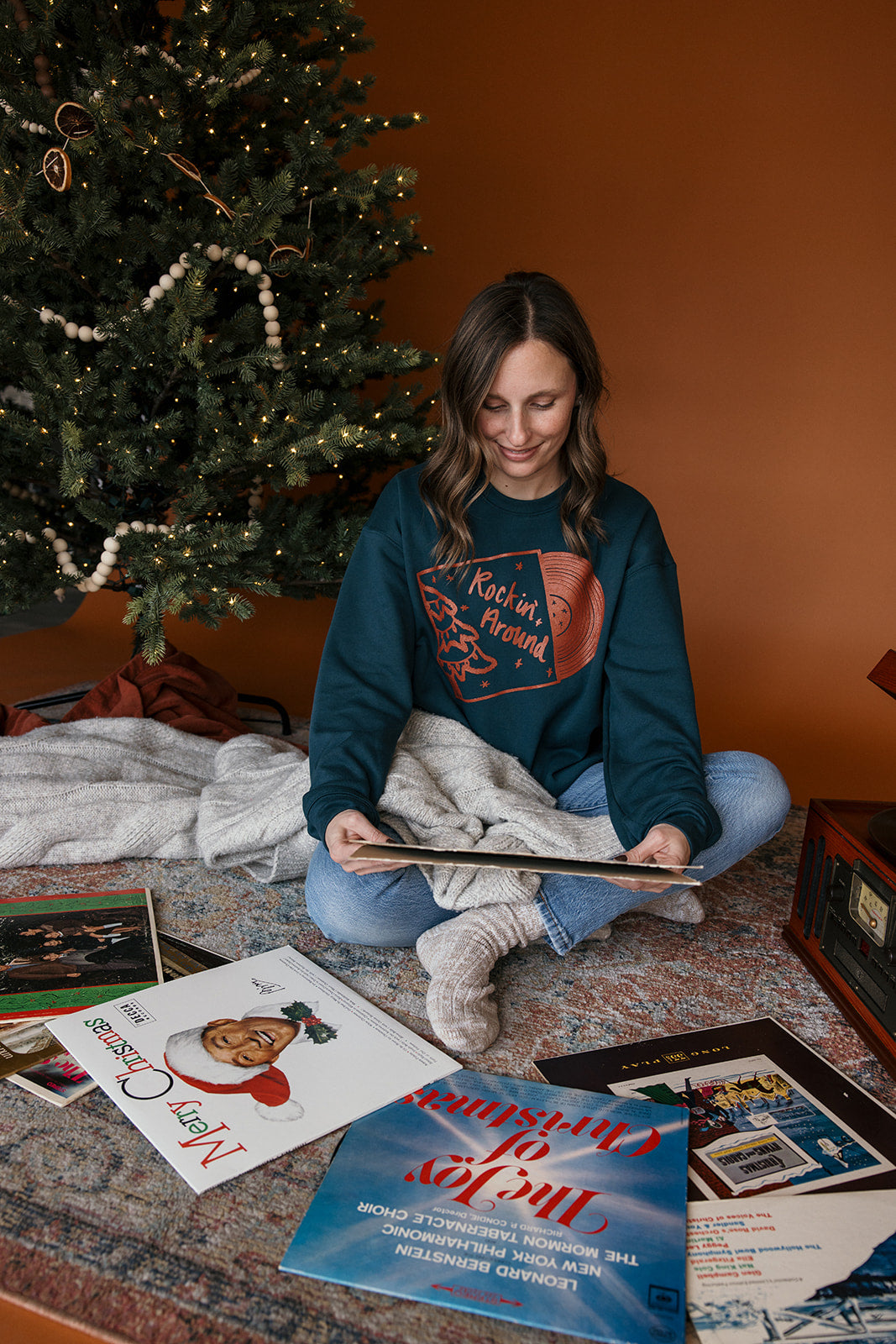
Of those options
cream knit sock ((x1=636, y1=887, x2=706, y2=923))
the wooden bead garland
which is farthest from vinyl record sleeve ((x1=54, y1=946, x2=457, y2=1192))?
the wooden bead garland

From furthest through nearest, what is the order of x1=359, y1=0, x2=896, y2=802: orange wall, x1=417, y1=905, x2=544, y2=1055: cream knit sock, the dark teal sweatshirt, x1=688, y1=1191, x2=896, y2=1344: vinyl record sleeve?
x1=359, y1=0, x2=896, y2=802: orange wall
the dark teal sweatshirt
x1=417, y1=905, x2=544, y2=1055: cream knit sock
x1=688, y1=1191, x2=896, y2=1344: vinyl record sleeve

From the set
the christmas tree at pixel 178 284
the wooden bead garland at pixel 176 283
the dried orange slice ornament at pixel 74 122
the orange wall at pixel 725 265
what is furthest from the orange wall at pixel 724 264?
the dried orange slice ornament at pixel 74 122

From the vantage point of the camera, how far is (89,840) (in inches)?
64.3

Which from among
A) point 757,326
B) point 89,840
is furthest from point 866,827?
point 757,326

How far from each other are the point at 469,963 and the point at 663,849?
0.94ft

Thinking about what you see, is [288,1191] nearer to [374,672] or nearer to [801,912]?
[374,672]

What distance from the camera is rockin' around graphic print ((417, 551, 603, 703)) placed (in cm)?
143

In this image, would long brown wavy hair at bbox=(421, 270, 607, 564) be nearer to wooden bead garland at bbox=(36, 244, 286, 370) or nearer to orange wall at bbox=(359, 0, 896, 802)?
wooden bead garland at bbox=(36, 244, 286, 370)

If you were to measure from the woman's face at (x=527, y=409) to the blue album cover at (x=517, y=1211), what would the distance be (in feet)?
2.74

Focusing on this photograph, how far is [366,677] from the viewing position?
1.39 m

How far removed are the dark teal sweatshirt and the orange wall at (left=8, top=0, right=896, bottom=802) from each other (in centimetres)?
128

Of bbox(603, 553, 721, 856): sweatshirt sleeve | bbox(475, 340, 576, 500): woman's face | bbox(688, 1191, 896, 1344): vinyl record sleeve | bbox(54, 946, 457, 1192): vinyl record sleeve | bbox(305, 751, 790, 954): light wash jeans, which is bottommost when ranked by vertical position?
bbox(54, 946, 457, 1192): vinyl record sleeve

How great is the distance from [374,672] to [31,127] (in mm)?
1250

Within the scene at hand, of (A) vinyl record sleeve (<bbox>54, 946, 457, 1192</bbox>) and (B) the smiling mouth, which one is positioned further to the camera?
(B) the smiling mouth
